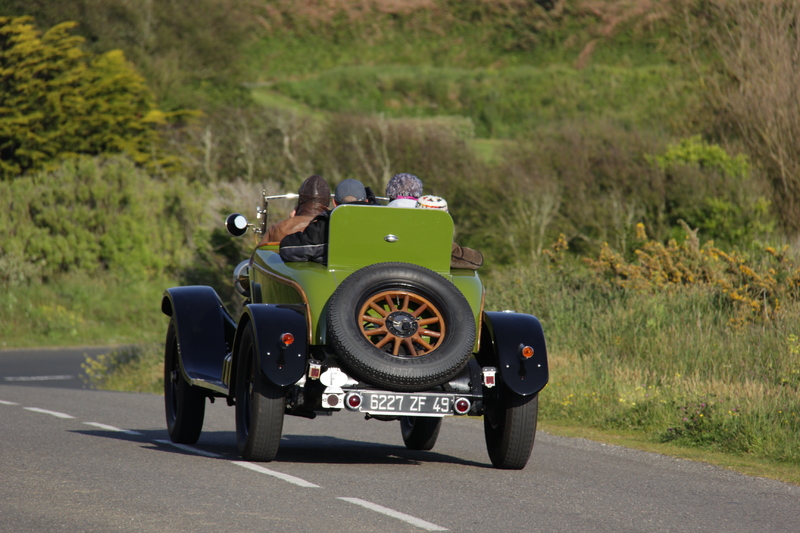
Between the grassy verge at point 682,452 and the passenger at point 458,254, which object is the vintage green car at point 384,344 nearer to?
the passenger at point 458,254

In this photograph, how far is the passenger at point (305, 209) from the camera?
890 centimetres

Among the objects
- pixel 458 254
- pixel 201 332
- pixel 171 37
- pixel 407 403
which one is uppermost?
pixel 171 37

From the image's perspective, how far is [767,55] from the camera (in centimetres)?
2588

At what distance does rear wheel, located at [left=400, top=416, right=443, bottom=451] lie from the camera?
9406 millimetres

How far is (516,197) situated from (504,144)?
622cm

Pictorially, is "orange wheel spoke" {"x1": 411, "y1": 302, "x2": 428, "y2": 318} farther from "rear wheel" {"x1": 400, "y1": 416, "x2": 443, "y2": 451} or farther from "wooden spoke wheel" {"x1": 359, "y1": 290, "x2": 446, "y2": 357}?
"rear wheel" {"x1": 400, "y1": 416, "x2": 443, "y2": 451}

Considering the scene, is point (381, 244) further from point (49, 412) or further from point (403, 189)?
point (49, 412)

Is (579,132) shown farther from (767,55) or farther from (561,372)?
(561,372)

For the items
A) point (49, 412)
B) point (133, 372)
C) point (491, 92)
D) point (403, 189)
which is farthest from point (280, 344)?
point (491, 92)

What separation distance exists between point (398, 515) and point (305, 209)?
11.8 ft

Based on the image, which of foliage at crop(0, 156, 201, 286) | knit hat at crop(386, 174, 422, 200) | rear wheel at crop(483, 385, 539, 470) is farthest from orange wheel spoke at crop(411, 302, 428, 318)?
foliage at crop(0, 156, 201, 286)

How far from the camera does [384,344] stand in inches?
297

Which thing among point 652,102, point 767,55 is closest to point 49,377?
point 767,55

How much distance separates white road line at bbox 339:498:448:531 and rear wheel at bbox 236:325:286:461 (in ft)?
4.06
